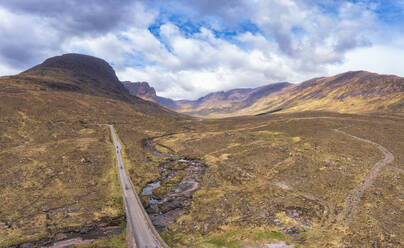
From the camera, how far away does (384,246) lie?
27766mm

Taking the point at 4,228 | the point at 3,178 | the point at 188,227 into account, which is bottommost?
the point at 188,227

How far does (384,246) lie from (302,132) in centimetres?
7973

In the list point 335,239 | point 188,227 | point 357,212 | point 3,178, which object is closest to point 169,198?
point 188,227

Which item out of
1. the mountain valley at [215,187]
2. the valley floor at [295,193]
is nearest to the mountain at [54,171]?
the mountain valley at [215,187]

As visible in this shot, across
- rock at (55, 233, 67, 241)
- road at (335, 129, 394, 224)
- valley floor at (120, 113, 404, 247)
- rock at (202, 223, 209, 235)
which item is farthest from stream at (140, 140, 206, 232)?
road at (335, 129, 394, 224)

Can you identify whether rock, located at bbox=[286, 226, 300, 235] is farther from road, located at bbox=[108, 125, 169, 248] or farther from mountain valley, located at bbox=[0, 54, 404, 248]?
road, located at bbox=[108, 125, 169, 248]

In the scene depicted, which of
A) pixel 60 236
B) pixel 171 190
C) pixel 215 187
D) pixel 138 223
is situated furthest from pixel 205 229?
pixel 60 236

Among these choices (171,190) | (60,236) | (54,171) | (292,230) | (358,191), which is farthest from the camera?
(54,171)

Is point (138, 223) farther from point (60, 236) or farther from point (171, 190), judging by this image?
point (171, 190)

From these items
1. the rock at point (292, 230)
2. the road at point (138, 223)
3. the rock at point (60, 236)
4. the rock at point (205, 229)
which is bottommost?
the rock at point (205, 229)

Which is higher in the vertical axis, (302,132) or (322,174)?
(302,132)

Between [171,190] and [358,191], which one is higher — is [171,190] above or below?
below

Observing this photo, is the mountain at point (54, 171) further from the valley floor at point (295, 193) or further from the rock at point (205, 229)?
the rock at point (205, 229)

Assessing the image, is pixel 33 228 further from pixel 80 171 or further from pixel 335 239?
pixel 335 239
